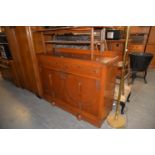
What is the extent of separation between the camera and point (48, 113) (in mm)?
2145

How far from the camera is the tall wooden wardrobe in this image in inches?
84.9

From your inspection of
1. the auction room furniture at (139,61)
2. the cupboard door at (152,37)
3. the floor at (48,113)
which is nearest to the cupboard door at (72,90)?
the floor at (48,113)

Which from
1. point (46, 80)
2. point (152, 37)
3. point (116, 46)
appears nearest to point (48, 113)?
point (46, 80)

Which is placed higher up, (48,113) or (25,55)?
(25,55)

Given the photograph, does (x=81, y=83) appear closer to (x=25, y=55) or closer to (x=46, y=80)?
(x=46, y=80)

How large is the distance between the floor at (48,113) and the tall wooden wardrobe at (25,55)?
13.1 inches

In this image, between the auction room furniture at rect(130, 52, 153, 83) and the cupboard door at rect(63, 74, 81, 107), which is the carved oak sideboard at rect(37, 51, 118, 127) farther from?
the auction room furniture at rect(130, 52, 153, 83)

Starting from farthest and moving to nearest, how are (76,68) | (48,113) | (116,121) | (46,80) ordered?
(46,80), (48,113), (116,121), (76,68)

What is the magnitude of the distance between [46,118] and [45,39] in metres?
1.57

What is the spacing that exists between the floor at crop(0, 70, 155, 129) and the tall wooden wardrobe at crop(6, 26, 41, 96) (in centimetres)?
33

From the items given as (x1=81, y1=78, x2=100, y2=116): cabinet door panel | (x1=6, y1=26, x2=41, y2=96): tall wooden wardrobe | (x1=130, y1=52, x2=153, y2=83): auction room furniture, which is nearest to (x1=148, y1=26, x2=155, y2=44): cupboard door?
(x1=130, y1=52, x2=153, y2=83): auction room furniture

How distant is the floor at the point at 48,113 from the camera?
184 centimetres

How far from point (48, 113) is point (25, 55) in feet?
4.27

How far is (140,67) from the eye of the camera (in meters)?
3.14
